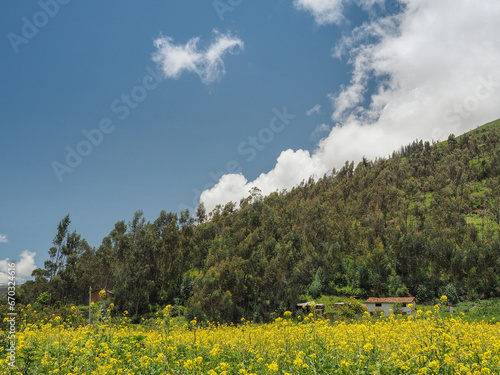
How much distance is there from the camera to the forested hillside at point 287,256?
→ 51219 millimetres

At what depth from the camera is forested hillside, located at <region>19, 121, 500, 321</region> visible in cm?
5122

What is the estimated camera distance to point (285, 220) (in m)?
80.9

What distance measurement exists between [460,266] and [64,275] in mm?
71666

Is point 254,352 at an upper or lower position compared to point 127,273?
lower

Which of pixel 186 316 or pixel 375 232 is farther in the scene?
pixel 375 232

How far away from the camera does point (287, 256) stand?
59750 millimetres

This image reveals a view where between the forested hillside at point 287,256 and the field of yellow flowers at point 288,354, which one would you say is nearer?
the field of yellow flowers at point 288,354

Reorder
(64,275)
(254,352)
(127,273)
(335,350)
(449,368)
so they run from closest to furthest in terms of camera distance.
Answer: (449,368), (335,350), (254,352), (64,275), (127,273)

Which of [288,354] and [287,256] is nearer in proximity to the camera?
[288,354]

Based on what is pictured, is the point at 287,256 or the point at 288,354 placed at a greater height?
the point at 287,256

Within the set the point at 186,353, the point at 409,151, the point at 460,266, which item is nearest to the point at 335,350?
the point at 186,353

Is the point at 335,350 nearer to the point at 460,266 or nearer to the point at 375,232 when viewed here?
the point at 460,266

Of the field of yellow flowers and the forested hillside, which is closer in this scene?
the field of yellow flowers

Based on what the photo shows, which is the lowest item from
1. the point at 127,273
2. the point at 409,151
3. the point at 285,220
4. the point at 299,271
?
the point at 299,271
